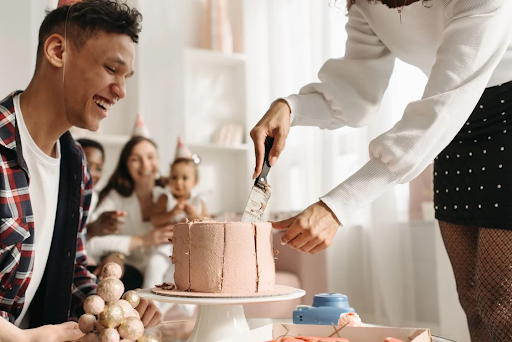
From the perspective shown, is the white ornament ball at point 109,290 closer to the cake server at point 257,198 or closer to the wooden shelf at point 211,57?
the cake server at point 257,198

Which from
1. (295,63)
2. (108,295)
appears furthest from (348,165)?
(108,295)

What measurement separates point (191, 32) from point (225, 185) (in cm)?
102

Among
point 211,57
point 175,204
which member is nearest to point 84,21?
point 175,204

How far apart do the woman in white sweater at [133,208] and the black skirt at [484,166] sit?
178 cm

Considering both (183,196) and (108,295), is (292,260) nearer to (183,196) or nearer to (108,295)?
(183,196)

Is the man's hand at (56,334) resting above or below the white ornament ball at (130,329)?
below

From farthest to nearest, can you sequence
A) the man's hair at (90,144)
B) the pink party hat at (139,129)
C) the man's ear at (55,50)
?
1. the pink party hat at (139,129)
2. the man's hair at (90,144)
3. the man's ear at (55,50)

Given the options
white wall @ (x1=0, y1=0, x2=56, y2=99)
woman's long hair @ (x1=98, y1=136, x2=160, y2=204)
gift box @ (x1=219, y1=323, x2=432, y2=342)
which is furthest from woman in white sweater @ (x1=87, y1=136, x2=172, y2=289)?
gift box @ (x1=219, y1=323, x2=432, y2=342)

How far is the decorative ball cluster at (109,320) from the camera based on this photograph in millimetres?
678

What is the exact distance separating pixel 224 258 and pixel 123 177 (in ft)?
6.58

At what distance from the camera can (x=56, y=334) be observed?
893 mm

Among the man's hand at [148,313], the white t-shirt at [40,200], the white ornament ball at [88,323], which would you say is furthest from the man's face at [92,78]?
the white ornament ball at [88,323]

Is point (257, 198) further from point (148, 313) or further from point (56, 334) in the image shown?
point (56, 334)

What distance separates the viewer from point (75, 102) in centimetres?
122
